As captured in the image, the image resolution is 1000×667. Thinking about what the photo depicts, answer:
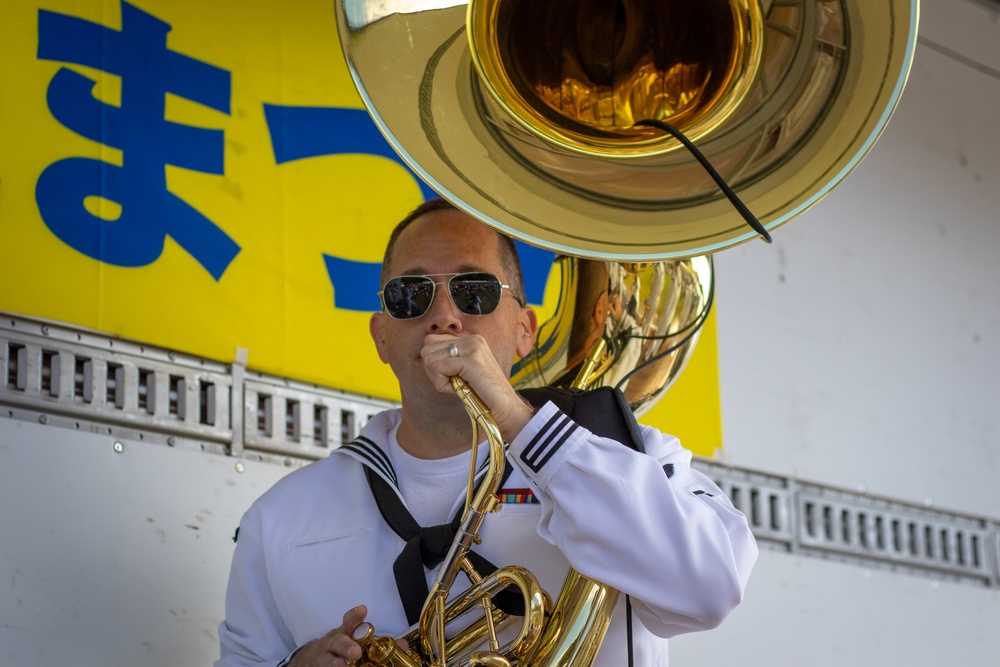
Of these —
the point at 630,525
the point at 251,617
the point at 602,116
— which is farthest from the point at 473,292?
the point at 251,617

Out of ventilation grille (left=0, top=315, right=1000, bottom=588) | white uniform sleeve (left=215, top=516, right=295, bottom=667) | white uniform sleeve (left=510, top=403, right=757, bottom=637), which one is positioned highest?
ventilation grille (left=0, top=315, right=1000, bottom=588)

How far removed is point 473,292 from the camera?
2.47 metres

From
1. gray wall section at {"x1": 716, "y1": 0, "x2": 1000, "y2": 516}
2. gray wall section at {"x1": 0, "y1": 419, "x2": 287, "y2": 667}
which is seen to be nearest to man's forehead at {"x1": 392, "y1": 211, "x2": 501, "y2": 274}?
gray wall section at {"x1": 0, "y1": 419, "x2": 287, "y2": 667}

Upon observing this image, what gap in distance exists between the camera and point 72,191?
9.49 feet

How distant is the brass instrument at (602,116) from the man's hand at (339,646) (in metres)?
0.03

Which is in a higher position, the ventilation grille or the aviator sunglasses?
the aviator sunglasses

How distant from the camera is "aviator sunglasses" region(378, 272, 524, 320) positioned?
246cm

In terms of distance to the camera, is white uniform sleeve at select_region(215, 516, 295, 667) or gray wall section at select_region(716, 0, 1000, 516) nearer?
white uniform sleeve at select_region(215, 516, 295, 667)

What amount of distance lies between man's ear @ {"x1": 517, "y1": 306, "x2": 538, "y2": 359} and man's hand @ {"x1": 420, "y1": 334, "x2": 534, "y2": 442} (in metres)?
0.51

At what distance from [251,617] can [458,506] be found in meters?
0.42

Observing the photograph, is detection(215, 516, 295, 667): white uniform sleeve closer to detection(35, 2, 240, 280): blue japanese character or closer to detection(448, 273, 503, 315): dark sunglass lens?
detection(448, 273, 503, 315): dark sunglass lens

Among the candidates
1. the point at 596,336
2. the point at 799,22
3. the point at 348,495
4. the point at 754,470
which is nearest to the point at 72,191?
the point at 348,495

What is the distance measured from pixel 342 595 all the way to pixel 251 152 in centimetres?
125

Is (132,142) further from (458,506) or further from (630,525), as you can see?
(630,525)
